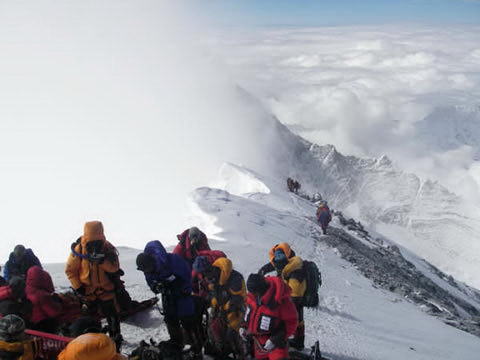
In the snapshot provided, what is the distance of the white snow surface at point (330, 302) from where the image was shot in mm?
9812

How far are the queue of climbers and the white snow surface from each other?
3.75ft

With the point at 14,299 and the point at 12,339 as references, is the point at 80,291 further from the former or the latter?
the point at 12,339

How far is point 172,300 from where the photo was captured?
7.04 metres

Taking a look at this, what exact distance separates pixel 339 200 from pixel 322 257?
566 feet

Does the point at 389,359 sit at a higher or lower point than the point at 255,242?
lower

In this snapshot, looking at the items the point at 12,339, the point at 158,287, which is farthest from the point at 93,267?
the point at 12,339

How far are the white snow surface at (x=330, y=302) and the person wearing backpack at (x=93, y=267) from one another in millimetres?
1131

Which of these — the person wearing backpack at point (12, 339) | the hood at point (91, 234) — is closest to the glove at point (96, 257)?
the hood at point (91, 234)

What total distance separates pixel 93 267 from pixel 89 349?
2.74m

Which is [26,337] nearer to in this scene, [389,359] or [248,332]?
[248,332]

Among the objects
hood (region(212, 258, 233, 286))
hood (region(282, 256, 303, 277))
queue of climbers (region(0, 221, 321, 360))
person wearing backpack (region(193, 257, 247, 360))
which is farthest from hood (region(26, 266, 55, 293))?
hood (region(282, 256, 303, 277))

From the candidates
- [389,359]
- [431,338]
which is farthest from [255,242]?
[389,359]

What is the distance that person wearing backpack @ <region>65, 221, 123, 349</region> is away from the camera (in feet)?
23.7

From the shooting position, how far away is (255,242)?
61.1 ft
